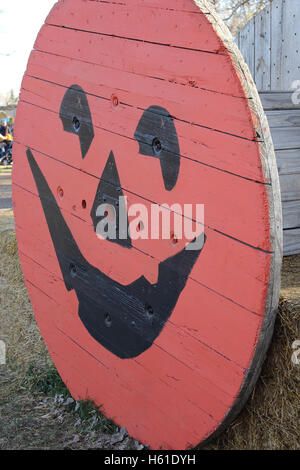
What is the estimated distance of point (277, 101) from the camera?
3.10 meters

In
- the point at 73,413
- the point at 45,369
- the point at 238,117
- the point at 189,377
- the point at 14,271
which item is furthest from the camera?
the point at 14,271

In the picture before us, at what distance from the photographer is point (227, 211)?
2.06 m

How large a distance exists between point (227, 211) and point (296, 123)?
1.22m

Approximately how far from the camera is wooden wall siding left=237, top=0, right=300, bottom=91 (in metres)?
3.73

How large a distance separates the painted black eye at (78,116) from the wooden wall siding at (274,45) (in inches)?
55.2

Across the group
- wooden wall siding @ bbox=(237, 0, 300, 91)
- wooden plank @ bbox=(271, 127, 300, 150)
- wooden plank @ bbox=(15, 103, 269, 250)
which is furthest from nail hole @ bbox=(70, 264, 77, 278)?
wooden wall siding @ bbox=(237, 0, 300, 91)

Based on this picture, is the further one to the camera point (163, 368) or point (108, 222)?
point (108, 222)

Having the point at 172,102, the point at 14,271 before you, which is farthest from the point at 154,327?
the point at 14,271

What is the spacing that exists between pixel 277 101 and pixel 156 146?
98cm

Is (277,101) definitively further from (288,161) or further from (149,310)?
(149,310)

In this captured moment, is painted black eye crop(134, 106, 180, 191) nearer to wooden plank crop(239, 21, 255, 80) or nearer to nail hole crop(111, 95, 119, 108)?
nail hole crop(111, 95, 119, 108)

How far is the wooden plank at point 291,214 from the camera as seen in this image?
9.95ft

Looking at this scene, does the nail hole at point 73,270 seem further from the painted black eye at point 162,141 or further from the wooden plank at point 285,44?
the wooden plank at point 285,44
